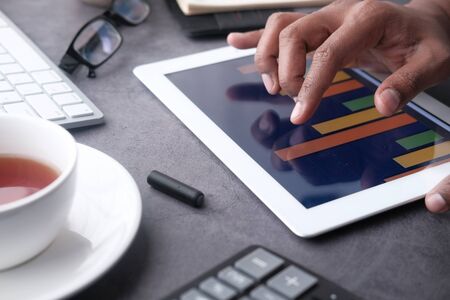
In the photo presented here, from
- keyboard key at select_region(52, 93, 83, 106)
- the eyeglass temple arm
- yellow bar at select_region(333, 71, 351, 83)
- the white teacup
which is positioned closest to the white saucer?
the white teacup

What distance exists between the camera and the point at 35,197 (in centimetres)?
44

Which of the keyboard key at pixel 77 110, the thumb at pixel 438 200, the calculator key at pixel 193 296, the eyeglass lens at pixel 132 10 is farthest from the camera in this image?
the eyeglass lens at pixel 132 10

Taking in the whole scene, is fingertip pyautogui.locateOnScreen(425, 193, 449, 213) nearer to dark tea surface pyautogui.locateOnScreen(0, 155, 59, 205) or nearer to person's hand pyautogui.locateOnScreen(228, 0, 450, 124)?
person's hand pyautogui.locateOnScreen(228, 0, 450, 124)

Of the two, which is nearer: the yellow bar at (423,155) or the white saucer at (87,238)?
the white saucer at (87,238)

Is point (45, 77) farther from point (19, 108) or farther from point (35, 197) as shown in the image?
point (35, 197)

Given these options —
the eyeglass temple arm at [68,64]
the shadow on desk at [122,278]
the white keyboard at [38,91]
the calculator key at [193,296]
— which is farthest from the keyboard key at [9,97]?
the calculator key at [193,296]

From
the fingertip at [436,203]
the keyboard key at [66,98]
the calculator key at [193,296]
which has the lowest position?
the fingertip at [436,203]

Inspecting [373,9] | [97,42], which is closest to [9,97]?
[97,42]

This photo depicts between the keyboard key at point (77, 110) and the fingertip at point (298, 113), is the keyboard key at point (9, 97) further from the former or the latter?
the fingertip at point (298, 113)

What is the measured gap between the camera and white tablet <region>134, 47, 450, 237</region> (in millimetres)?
580

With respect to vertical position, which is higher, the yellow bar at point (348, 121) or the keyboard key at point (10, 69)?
the keyboard key at point (10, 69)

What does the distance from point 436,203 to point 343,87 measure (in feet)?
0.75

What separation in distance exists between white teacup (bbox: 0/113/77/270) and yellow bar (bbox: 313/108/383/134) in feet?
0.95

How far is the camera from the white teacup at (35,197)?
0.44 metres
